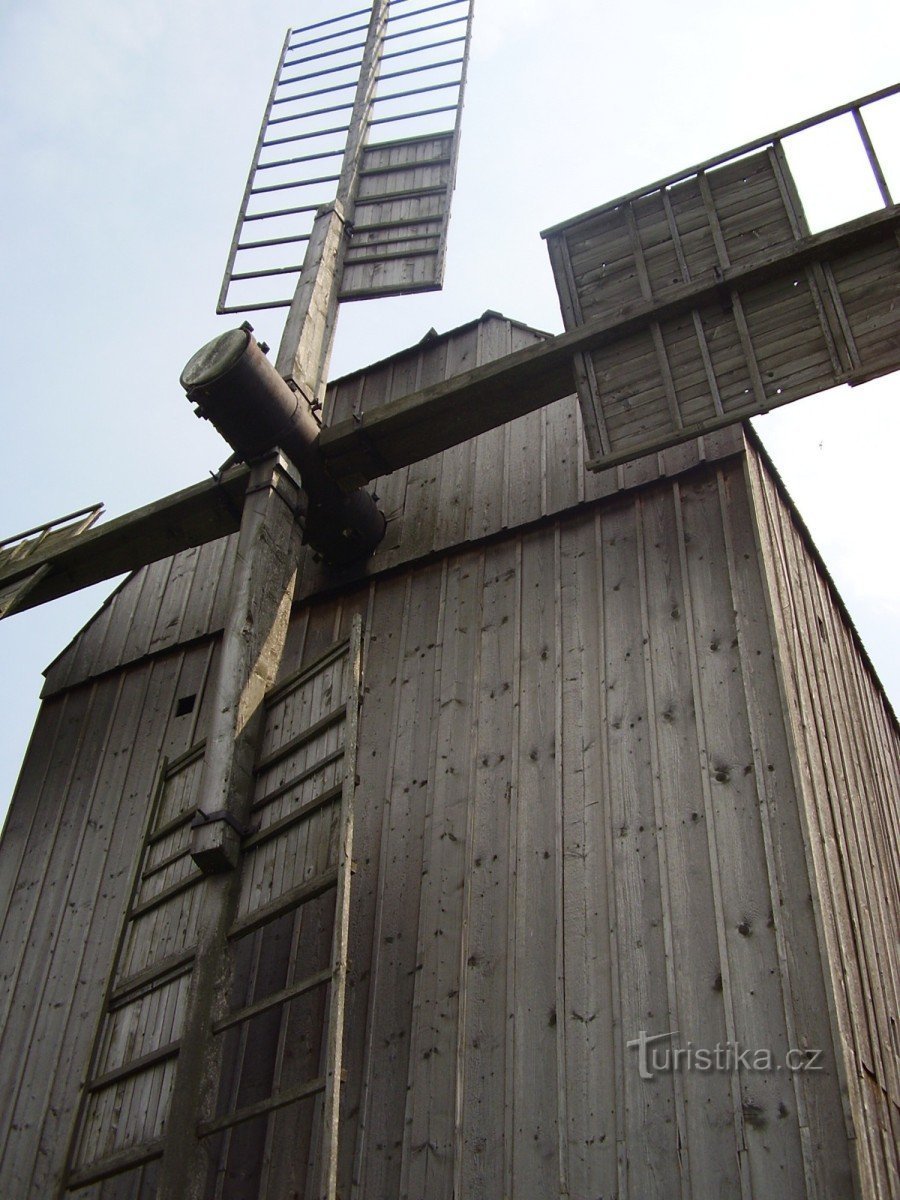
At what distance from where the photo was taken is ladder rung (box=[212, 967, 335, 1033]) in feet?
16.7

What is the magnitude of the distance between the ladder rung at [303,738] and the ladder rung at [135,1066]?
1.51 m

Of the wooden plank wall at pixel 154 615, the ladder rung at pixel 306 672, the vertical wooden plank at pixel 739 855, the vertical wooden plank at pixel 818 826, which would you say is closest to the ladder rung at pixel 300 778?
the ladder rung at pixel 306 672

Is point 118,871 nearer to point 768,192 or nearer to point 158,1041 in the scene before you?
point 158,1041

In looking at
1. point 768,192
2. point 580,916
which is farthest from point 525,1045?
point 768,192

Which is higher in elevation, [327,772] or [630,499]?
[630,499]

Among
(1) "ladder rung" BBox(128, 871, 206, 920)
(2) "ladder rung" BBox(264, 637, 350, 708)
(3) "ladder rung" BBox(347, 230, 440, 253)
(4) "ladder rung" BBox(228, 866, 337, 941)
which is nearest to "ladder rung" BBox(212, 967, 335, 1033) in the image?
(4) "ladder rung" BBox(228, 866, 337, 941)

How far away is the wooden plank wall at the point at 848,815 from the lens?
5094 millimetres

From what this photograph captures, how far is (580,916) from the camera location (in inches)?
231

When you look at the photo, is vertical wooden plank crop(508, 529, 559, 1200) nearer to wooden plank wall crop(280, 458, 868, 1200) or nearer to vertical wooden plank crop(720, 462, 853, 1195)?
wooden plank wall crop(280, 458, 868, 1200)

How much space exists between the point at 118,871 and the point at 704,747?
13.9ft

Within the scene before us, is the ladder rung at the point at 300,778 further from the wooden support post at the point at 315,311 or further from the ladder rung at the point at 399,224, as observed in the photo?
the ladder rung at the point at 399,224

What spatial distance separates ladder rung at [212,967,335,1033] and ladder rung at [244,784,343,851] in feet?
2.84

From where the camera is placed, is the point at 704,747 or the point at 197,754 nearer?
the point at 704,747

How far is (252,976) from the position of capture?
6.79m
